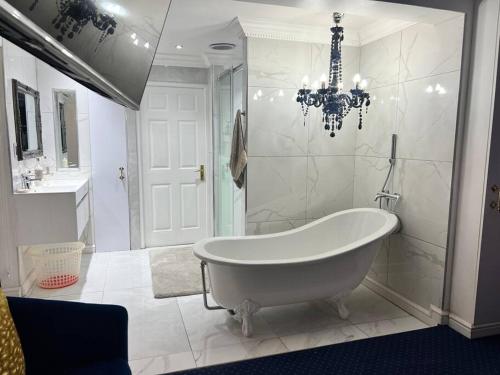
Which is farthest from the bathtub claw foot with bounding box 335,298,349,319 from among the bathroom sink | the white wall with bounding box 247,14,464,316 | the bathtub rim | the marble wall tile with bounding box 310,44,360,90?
the bathroom sink

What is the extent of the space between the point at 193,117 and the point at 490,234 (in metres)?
3.42

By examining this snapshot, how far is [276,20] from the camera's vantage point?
3.05 m

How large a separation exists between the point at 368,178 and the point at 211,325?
1.89m

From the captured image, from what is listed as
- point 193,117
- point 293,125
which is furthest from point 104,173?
point 293,125

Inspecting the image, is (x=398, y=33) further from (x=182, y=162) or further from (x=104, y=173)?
(x=104, y=173)

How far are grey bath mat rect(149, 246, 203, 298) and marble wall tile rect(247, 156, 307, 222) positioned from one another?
0.86m

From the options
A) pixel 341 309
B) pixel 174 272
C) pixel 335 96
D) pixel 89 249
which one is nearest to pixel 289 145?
pixel 335 96

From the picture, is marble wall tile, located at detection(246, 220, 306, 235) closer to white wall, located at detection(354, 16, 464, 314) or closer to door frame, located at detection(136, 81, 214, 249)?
white wall, located at detection(354, 16, 464, 314)

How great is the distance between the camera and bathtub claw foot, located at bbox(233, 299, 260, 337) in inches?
99.8

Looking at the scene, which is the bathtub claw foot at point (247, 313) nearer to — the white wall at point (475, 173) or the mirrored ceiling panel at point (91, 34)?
the white wall at point (475, 173)

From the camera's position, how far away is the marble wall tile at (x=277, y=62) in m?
3.15

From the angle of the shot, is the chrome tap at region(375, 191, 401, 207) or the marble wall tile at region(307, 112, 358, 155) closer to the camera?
the chrome tap at region(375, 191, 401, 207)

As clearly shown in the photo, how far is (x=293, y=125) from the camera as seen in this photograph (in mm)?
3338

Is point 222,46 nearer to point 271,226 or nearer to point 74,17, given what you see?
point 271,226
